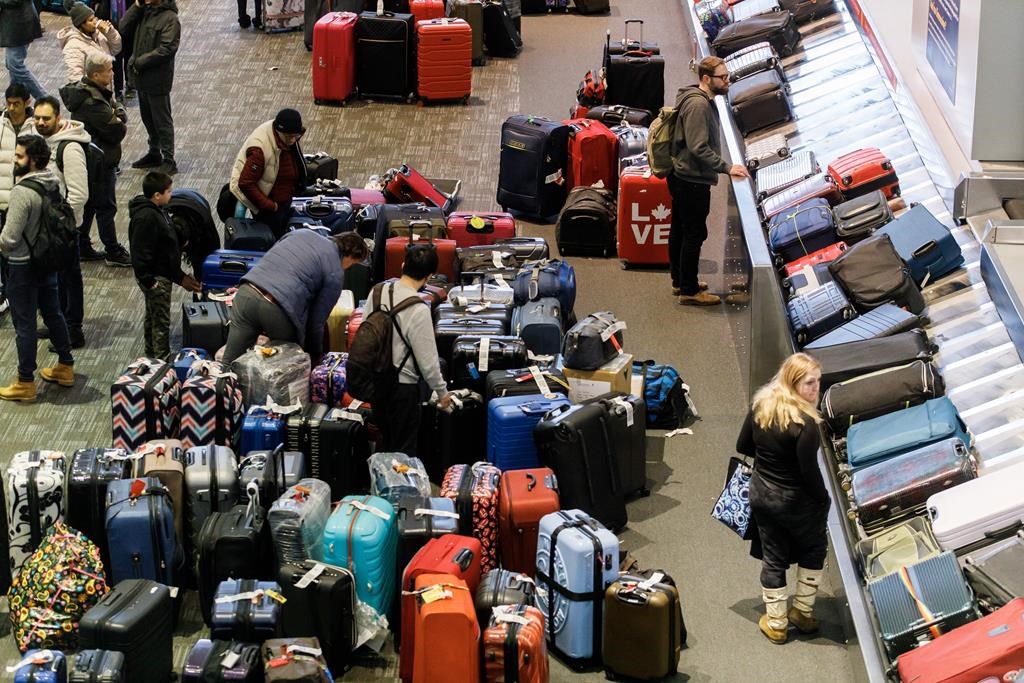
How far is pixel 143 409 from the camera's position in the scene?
6.92m

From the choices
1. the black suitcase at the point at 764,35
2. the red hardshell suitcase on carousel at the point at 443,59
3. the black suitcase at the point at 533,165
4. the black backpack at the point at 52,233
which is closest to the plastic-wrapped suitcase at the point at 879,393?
the black backpack at the point at 52,233

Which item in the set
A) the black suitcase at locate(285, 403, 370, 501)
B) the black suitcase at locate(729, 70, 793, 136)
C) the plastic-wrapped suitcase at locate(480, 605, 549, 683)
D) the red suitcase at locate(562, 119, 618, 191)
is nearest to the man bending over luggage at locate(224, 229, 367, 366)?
the black suitcase at locate(285, 403, 370, 501)

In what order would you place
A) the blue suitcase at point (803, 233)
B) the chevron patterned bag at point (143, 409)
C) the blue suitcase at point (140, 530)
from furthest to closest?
the blue suitcase at point (803, 233) < the chevron patterned bag at point (143, 409) < the blue suitcase at point (140, 530)

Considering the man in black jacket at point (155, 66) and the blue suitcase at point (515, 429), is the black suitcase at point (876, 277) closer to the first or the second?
the blue suitcase at point (515, 429)

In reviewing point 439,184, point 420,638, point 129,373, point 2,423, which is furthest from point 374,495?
point 439,184

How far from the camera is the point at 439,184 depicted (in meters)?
10.7

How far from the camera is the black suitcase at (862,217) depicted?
8453 mm

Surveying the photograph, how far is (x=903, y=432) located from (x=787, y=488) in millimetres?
963

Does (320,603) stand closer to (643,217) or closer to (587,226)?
(643,217)

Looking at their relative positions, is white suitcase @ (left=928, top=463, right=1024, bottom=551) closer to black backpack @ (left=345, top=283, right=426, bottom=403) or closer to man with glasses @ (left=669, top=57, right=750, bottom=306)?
black backpack @ (left=345, top=283, right=426, bottom=403)

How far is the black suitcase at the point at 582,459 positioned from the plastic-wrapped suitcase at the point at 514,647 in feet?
3.90

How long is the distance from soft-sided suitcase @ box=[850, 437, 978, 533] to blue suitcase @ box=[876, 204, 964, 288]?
71.9 inches

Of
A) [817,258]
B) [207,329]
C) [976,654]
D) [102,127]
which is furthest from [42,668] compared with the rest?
[102,127]

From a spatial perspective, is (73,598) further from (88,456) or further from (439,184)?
(439,184)
